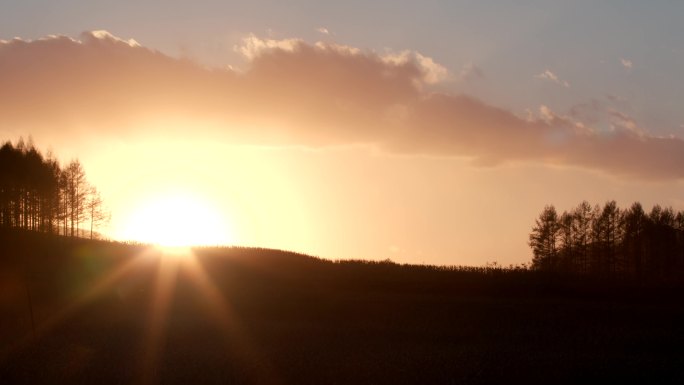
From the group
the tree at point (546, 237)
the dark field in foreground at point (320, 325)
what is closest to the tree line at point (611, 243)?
the tree at point (546, 237)

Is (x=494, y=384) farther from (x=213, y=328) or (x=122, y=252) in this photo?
(x=122, y=252)

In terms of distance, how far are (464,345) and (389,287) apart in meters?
23.7

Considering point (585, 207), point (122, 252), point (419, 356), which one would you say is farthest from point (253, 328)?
point (585, 207)

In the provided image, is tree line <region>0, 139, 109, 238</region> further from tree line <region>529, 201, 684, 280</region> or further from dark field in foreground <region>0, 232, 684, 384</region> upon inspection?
tree line <region>529, 201, 684, 280</region>

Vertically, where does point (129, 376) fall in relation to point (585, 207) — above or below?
below

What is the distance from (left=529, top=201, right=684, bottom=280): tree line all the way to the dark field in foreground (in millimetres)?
46816

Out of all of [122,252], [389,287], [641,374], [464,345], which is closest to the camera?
[641,374]

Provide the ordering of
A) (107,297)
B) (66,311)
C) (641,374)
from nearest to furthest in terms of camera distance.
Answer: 1. (641,374)
2. (66,311)
3. (107,297)

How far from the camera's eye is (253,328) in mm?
32438

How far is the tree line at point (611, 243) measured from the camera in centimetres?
10169

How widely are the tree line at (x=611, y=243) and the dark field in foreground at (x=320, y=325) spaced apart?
46.8 meters

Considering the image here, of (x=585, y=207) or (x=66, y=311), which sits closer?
(x=66, y=311)

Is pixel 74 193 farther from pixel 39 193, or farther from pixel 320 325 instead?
pixel 320 325

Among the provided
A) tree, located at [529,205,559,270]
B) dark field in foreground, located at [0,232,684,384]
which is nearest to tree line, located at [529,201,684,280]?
tree, located at [529,205,559,270]
